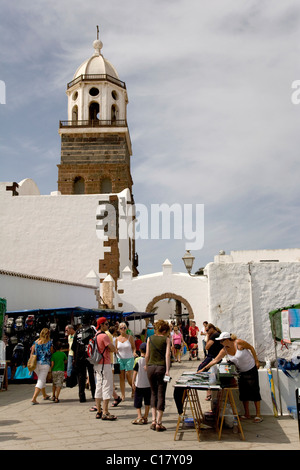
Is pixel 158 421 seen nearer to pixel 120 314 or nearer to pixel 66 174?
pixel 120 314

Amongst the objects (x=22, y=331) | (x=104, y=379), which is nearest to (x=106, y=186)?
(x=22, y=331)

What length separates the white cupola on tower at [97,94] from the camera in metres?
25.2

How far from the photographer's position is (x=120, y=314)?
→ 14.4 meters

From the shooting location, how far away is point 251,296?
8688mm

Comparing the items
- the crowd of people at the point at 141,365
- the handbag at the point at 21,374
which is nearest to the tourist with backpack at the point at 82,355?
the crowd of people at the point at 141,365

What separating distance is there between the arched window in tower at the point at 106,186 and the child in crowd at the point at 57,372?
1761 centimetres

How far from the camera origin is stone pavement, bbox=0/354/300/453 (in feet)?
15.6

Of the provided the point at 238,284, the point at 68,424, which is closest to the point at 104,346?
the point at 68,424

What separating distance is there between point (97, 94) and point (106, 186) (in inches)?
213

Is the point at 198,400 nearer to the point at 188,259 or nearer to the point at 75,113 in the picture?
the point at 188,259

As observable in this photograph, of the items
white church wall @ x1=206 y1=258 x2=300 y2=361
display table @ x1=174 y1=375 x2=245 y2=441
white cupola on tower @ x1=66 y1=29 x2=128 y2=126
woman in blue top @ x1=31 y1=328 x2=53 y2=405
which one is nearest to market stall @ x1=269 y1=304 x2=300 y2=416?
display table @ x1=174 y1=375 x2=245 y2=441

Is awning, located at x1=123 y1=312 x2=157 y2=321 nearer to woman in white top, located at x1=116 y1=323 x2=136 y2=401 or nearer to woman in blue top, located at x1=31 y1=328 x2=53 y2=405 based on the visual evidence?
woman in blue top, located at x1=31 y1=328 x2=53 y2=405

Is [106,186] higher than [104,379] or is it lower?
higher
